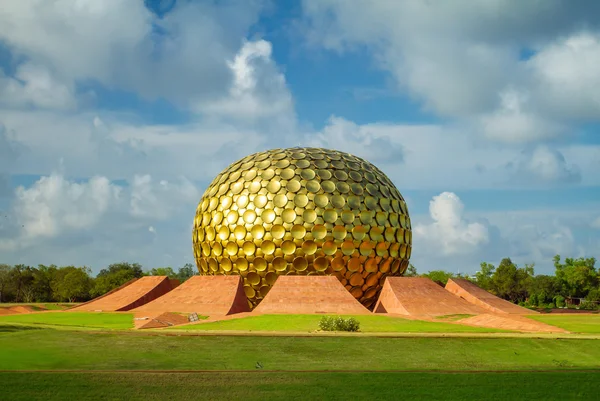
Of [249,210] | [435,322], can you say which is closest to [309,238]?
[249,210]

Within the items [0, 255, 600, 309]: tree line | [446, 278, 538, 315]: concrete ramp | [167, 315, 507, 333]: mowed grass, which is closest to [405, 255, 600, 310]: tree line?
[0, 255, 600, 309]: tree line

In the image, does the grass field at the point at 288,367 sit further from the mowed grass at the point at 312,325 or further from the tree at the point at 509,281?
the tree at the point at 509,281

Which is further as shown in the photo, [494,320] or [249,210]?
[249,210]

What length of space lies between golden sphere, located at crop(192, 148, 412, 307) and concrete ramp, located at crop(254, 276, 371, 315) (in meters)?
1.73

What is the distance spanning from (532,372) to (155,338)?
929cm

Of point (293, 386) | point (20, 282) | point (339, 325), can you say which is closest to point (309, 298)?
point (339, 325)

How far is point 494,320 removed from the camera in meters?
23.4

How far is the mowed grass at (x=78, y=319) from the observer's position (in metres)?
24.0

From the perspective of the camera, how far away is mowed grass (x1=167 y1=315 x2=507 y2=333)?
21.1 metres

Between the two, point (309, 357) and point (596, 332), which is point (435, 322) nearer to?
point (596, 332)

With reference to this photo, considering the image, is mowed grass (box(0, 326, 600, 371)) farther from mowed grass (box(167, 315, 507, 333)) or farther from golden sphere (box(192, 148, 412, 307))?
golden sphere (box(192, 148, 412, 307))

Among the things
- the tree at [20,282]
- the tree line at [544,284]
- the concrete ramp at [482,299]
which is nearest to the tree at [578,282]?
the tree line at [544,284]

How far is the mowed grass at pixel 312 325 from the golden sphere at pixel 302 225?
555 cm

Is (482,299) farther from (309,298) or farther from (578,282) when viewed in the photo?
(578,282)
